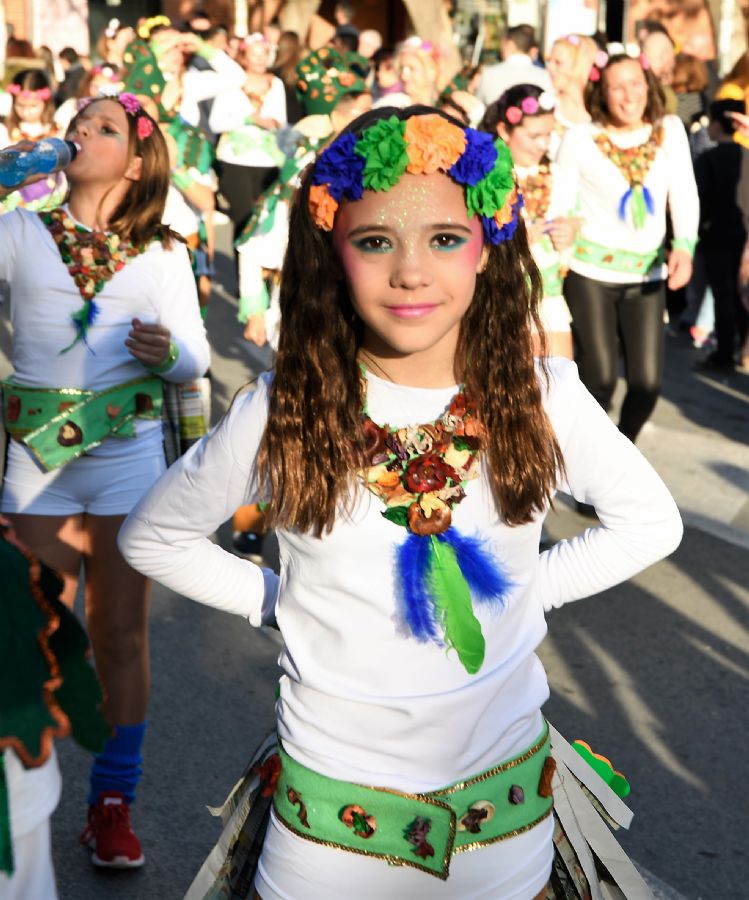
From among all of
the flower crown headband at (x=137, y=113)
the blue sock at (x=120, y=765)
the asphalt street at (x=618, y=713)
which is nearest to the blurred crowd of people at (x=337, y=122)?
the flower crown headband at (x=137, y=113)

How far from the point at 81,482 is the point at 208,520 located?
1.45 meters

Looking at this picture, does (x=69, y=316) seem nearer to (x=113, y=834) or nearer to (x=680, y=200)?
(x=113, y=834)

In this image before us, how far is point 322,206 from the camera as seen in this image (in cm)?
254

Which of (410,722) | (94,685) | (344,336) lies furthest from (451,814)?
(344,336)

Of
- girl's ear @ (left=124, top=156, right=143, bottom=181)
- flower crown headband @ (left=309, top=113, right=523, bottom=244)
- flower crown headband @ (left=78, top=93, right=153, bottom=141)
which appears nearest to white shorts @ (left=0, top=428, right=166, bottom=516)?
girl's ear @ (left=124, top=156, right=143, bottom=181)

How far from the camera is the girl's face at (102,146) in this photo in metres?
4.14

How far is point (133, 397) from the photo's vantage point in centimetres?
411

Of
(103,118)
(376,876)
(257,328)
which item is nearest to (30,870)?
(376,876)

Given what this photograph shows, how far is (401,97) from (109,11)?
1029 inches

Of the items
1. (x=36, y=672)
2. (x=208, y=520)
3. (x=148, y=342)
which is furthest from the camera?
(x=148, y=342)

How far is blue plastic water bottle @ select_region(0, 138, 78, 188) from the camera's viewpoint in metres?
3.37

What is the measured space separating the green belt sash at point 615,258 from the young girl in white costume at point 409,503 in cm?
451

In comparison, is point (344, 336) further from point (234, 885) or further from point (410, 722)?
point (234, 885)

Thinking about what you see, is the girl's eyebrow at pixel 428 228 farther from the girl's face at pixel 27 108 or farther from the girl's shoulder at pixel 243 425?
the girl's face at pixel 27 108
